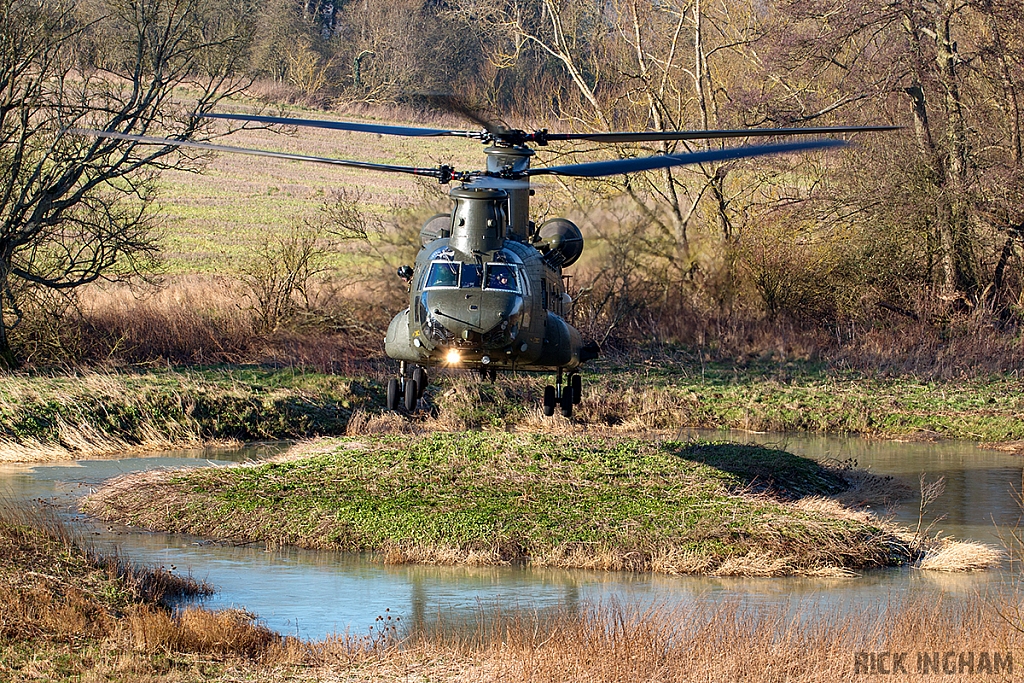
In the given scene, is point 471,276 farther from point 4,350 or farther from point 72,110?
point 4,350

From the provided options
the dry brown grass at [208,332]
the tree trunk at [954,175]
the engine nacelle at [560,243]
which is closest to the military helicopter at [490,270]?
the engine nacelle at [560,243]

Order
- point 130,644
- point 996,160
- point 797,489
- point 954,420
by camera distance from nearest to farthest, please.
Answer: point 130,644, point 797,489, point 954,420, point 996,160

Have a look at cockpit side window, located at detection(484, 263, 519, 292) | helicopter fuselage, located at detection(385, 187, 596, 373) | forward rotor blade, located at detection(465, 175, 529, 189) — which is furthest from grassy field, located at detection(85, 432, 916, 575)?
forward rotor blade, located at detection(465, 175, 529, 189)

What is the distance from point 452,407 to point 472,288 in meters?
14.8

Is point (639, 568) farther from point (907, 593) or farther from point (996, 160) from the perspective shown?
point (996, 160)

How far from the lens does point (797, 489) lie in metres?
26.3

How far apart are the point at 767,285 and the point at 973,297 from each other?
5770 millimetres

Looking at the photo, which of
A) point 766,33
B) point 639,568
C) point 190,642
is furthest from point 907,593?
point 766,33

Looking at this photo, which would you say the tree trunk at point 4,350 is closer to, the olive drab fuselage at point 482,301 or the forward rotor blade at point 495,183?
the olive drab fuselage at point 482,301

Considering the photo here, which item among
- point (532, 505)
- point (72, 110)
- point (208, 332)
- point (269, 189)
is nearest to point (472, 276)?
point (532, 505)

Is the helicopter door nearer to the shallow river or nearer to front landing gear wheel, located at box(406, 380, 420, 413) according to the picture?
front landing gear wheel, located at box(406, 380, 420, 413)

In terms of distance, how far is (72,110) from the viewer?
3228cm

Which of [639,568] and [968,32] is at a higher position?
[968,32]

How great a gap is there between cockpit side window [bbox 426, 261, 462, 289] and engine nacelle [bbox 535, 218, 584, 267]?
2658mm
